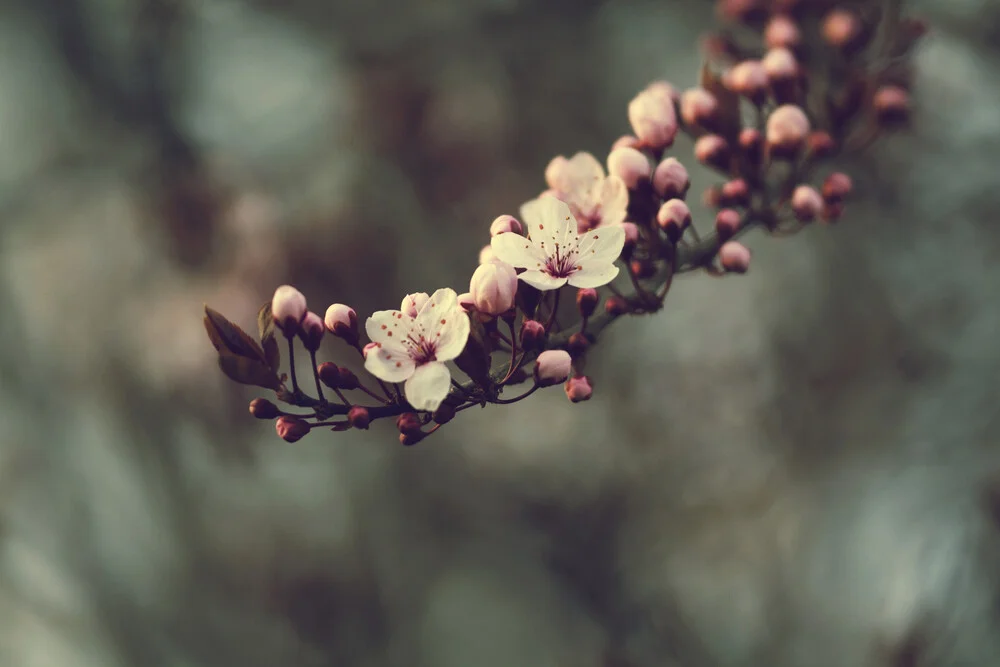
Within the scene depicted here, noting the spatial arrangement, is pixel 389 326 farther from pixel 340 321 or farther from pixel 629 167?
pixel 629 167

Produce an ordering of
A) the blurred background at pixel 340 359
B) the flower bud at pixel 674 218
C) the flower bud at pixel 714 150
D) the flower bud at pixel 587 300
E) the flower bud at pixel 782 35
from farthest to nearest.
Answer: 1. the blurred background at pixel 340 359
2. the flower bud at pixel 782 35
3. the flower bud at pixel 714 150
4. the flower bud at pixel 674 218
5. the flower bud at pixel 587 300

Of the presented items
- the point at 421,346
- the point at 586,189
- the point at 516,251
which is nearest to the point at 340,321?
the point at 421,346

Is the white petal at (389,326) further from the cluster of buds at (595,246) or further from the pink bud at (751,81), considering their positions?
the pink bud at (751,81)

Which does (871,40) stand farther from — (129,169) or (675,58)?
(129,169)

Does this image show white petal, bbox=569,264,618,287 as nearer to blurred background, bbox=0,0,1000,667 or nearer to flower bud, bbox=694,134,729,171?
flower bud, bbox=694,134,729,171

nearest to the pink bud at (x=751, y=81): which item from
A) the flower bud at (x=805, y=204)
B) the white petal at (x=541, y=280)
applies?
the flower bud at (x=805, y=204)

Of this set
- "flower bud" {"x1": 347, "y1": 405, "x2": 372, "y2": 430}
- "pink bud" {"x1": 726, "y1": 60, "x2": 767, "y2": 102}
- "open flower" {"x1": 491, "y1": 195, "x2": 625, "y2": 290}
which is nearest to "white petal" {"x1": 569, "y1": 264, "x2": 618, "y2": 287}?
"open flower" {"x1": 491, "y1": 195, "x2": 625, "y2": 290}
